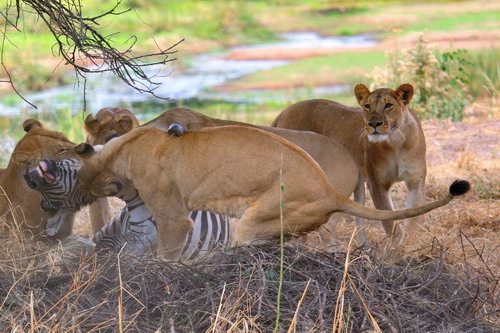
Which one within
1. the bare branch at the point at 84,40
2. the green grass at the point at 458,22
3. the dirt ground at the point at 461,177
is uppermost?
the bare branch at the point at 84,40

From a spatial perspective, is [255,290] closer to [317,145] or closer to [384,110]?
[317,145]

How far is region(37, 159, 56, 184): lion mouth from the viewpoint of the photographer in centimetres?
516

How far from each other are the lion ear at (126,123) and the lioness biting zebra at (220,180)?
0.56m

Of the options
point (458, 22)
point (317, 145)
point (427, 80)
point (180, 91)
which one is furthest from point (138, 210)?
point (458, 22)

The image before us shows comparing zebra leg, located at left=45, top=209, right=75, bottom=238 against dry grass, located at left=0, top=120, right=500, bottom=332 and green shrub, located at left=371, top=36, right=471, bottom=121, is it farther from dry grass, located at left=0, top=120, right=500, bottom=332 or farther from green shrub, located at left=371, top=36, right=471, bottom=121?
green shrub, located at left=371, top=36, right=471, bottom=121

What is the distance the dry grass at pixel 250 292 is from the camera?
392 centimetres

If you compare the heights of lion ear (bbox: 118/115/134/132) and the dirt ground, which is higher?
lion ear (bbox: 118/115/134/132)

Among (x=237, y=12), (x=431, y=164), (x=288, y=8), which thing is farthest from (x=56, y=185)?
(x=288, y=8)

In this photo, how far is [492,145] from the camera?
8.12m

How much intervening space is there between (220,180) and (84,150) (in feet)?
2.66

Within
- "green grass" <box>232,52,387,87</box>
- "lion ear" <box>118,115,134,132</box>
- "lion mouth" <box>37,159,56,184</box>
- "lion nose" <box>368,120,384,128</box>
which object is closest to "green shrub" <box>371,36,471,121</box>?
"lion nose" <box>368,120,384,128</box>

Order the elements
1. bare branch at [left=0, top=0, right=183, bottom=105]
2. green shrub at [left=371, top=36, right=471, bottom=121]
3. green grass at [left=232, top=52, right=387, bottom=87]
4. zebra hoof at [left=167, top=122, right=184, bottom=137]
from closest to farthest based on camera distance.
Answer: bare branch at [left=0, top=0, right=183, bottom=105]
zebra hoof at [left=167, top=122, right=184, bottom=137]
green shrub at [left=371, top=36, right=471, bottom=121]
green grass at [left=232, top=52, right=387, bottom=87]

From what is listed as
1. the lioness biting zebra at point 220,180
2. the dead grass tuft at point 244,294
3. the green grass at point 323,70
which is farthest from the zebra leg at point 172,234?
the green grass at point 323,70

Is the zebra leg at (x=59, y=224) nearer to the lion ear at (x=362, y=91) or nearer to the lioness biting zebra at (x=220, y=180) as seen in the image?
the lioness biting zebra at (x=220, y=180)
